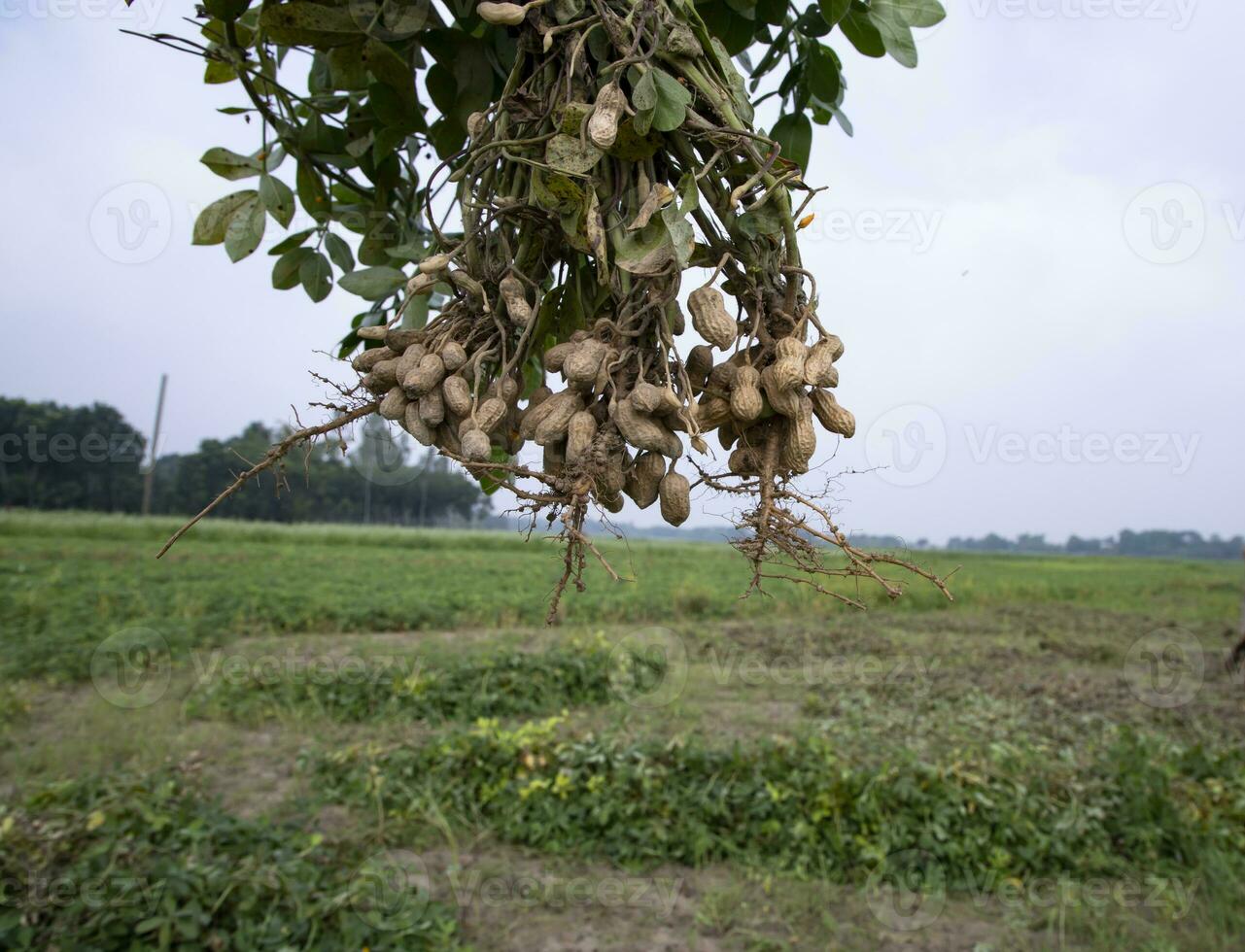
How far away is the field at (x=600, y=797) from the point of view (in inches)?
147

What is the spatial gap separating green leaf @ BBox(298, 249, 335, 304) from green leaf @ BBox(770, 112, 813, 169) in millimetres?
874

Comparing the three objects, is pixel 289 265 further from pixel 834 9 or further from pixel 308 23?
pixel 834 9

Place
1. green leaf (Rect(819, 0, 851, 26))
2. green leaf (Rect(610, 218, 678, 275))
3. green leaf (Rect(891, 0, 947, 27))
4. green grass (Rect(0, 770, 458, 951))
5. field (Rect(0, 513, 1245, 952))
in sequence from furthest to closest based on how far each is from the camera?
1. field (Rect(0, 513, 1245, 952))
2. green grass (Rect(0, 770, 458, 951))
3. green leaf (Rect(891, 0, 947, 27))
4. green leaf (Rect(819, 0, 851, 26))
5. green leaf (Rect(610, 218, 678, 275))

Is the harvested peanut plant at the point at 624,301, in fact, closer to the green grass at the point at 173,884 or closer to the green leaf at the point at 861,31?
the green leaf at the point at 861,31

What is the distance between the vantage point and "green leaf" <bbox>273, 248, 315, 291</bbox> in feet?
5.31

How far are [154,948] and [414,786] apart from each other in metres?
2.29

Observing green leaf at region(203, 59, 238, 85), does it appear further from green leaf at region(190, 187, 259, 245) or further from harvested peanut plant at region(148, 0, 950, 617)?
harvested peanut plant at region(148, 0, 950, 617)

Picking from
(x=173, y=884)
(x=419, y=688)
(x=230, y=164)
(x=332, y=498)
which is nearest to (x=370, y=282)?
(x=230, y=164)

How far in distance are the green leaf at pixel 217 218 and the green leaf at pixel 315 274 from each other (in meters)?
0.19

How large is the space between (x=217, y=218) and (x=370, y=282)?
317mm

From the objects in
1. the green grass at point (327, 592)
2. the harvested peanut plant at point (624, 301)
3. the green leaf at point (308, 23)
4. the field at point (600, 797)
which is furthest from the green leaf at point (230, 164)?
the green grass at point (327, 592)

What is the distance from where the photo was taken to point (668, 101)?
0.89 m

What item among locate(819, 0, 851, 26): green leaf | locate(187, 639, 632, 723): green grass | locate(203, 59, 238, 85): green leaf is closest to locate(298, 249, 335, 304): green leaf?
locate(203, 59, 238, 85): green leaf

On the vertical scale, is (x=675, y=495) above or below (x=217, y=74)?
below
